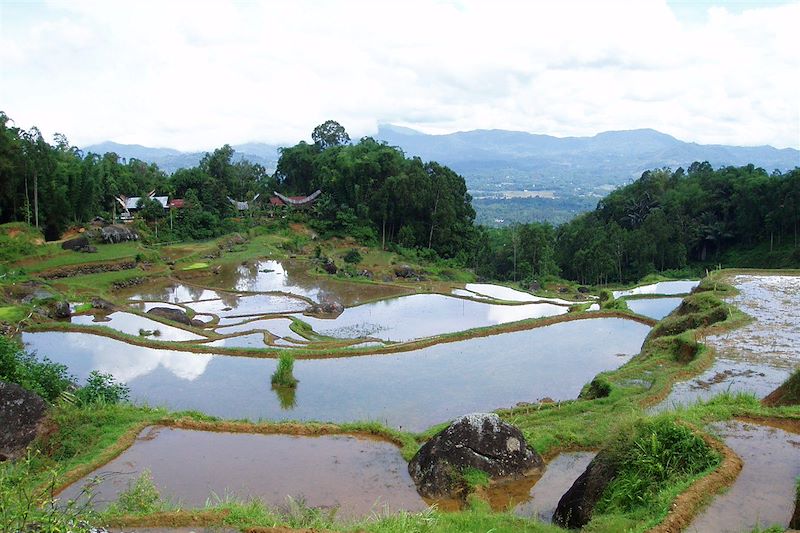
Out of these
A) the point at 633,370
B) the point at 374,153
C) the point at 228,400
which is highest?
the point at 374,153

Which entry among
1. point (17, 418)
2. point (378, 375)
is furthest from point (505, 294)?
point (17, 418)

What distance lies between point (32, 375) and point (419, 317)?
1672cm

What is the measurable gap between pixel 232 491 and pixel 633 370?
1088 centimetres

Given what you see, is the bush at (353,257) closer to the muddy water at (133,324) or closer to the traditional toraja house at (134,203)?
the traditional toraja house at (134,203)

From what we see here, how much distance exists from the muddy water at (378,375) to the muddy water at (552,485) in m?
3.76

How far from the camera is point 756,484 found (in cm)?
809

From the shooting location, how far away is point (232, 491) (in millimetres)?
10117

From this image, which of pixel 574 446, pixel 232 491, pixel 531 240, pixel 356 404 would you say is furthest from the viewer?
pixel 531 240

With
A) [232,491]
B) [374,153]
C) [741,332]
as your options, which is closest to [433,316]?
[741,332]

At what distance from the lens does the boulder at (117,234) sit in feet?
129

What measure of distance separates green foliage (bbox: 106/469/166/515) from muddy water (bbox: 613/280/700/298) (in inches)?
1062

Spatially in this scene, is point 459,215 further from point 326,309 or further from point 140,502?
point 140,502

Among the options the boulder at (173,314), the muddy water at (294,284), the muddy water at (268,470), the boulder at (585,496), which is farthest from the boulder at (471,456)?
the muddy water at (294,284)

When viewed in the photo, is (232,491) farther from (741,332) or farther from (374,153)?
(374,153)
